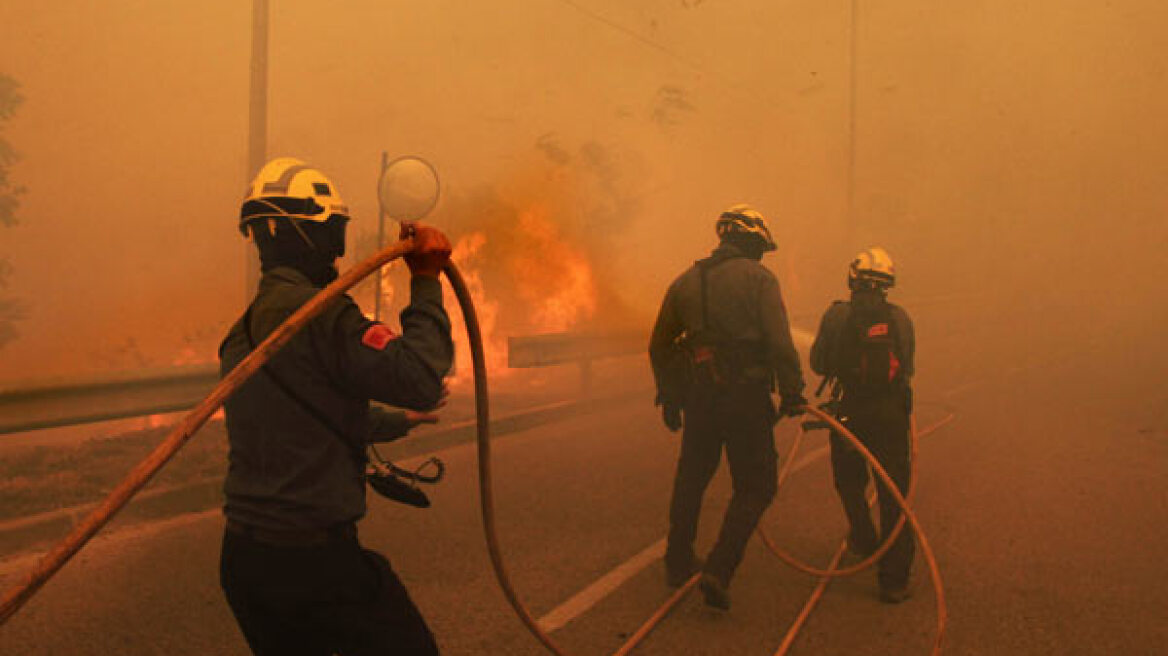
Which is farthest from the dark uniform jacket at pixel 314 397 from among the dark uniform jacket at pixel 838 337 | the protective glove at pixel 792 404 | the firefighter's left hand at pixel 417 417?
the dark uniform jacket at pixel 838 337

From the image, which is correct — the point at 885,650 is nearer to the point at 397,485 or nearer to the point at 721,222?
the point at 721,222

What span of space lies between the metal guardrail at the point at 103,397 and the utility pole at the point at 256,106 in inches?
56.2

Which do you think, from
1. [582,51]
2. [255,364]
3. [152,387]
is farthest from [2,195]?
[582,51]

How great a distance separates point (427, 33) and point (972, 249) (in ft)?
96.6

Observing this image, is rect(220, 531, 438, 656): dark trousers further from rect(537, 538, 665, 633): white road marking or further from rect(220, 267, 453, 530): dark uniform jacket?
rect(537, 538, 665, 633): white road marking

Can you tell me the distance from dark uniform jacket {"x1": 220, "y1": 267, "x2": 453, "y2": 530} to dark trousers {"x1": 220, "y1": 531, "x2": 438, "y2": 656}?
78 millimetres

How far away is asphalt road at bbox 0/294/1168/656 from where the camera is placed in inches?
149

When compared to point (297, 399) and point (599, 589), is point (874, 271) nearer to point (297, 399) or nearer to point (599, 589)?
point (599, 589)

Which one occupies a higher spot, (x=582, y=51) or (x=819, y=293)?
(x=582, y=51)

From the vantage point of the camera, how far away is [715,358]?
400 cm

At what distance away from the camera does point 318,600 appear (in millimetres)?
1847

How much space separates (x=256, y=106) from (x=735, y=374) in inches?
243

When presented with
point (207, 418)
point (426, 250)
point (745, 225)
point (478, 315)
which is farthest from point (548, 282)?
point (207, 418)

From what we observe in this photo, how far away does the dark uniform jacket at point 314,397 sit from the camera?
1826 mm
